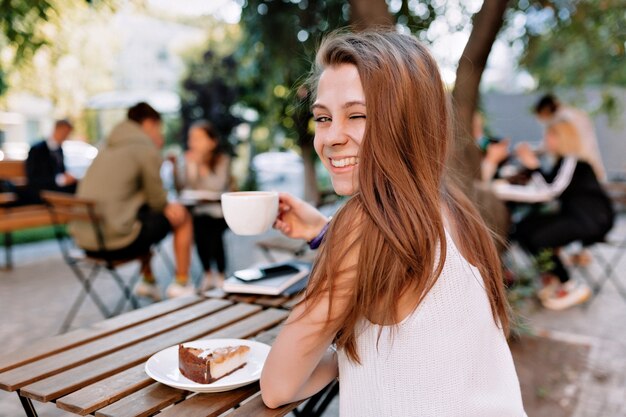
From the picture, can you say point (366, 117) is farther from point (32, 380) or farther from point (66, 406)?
point (32, 380)

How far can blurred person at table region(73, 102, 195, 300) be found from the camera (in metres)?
4.72

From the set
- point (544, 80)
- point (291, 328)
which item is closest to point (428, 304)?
point (291, 328)

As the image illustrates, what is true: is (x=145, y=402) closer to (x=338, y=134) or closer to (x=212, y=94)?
(x=338, y=134)

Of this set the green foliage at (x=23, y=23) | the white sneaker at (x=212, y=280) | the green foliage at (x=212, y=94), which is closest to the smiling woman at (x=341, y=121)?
the green foliage at (x=23, y=23)

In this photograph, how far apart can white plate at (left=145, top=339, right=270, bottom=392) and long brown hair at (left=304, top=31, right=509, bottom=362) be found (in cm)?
32

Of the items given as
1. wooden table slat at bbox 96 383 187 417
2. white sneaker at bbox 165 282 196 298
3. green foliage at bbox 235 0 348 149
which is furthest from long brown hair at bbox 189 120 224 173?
wooden table slat at bbox 96 383 187 417

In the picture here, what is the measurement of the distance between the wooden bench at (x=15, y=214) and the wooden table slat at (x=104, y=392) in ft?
18.1

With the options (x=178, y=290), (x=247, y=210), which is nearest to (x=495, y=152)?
(x=178, y=290)

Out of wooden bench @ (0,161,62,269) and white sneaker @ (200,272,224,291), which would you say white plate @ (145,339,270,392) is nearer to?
white sneaker @ (200,272,224,291)

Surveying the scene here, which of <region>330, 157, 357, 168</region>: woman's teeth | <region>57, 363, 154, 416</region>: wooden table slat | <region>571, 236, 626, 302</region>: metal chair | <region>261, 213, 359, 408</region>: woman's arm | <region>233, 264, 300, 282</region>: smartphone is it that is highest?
<region>330, 157, 357, 168</region>: woman's teeth

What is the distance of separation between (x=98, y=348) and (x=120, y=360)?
0.43ft

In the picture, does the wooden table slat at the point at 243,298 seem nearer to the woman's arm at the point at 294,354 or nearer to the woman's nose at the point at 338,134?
the woman's arm at the point at 294,354

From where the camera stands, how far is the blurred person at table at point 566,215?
17.6 feet

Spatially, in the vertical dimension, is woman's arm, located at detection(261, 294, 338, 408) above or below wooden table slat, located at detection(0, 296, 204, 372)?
above
